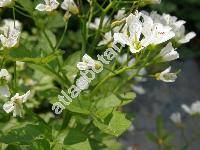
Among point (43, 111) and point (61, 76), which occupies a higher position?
point (61, 76)

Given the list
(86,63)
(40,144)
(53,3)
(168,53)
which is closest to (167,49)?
(168,53)

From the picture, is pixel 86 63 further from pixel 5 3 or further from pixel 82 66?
pixel 5 3

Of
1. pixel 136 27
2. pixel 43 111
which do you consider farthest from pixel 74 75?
pixel 43 111

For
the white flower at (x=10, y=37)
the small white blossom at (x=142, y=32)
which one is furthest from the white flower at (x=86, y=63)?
the white flower at (x=10, y=37)

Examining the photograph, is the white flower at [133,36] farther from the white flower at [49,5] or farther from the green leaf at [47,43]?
the green leaf at [47,43]

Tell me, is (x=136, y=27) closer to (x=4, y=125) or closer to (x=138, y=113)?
(x=4, y=125)
